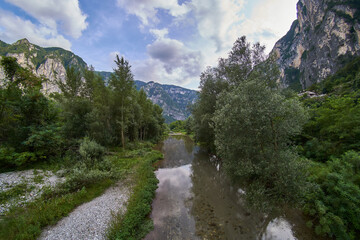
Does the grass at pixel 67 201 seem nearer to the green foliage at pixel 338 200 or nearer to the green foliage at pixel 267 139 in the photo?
the green foliage at pixel 267 139

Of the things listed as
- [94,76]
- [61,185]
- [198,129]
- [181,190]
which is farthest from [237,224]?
[94,76]

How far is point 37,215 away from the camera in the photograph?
6.39 meters

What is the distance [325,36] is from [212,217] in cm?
11840

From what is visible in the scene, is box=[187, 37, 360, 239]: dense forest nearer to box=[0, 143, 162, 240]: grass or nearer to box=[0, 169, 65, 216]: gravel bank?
box=[0, 143, 162, 240]: grass

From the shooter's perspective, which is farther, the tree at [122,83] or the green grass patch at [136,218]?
the tree at [122,83]

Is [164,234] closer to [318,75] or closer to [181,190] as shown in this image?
[181,190]

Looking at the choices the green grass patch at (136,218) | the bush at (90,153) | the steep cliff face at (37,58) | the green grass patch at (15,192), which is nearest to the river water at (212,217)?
the green grass patch at (136,218)

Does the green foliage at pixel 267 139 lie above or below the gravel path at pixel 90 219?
above

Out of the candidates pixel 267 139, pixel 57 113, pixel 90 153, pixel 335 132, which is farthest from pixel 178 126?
pixel 267 139

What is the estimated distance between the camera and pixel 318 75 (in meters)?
79.9

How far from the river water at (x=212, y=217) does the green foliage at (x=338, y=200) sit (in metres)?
1.36

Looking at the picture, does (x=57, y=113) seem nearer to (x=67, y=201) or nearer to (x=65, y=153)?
(x=65, y=153)

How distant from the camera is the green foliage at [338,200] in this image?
19.2 ft

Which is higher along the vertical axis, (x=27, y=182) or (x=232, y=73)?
(x=232, y=73)
